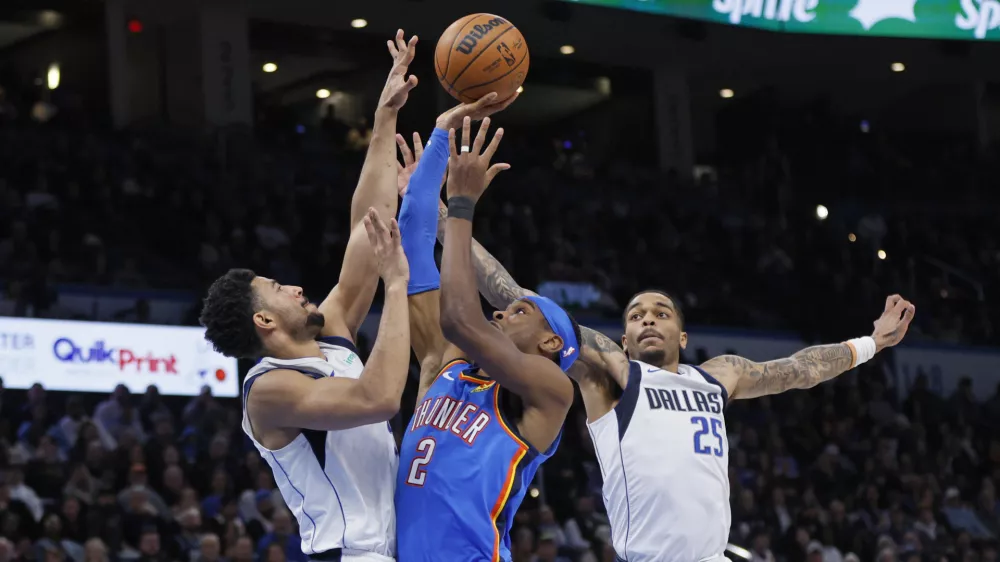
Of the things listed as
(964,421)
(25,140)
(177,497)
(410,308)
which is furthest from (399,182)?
(964,421)

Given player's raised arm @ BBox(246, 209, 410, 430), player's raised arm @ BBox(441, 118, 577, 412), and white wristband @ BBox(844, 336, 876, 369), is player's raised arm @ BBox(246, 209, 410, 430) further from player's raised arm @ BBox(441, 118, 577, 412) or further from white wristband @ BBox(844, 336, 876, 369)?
white wristband @ BBox(844, 336, 876, 369)

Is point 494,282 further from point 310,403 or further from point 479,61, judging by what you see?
point 310,403

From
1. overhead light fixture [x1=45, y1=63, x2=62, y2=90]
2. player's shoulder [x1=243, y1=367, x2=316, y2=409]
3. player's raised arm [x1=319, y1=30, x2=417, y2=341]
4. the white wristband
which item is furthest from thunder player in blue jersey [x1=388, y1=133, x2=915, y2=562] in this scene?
overhead light fixture [x1=45, y1=63, x2=62, y2=90]

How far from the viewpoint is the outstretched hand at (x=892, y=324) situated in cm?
Answer: 647

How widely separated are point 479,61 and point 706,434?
1.99 metres

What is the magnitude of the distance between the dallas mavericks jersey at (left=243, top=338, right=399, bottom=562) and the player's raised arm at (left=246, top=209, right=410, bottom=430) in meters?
0.11

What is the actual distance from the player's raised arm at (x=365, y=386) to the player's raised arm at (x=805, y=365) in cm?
228

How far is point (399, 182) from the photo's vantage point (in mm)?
5523

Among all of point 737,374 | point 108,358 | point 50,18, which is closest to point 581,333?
point 737,374

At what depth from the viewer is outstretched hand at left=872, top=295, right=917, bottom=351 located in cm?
647

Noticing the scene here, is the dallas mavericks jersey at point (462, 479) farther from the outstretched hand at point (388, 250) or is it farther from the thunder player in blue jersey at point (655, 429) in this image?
the thunder player in blue jersey at point (655, 429)

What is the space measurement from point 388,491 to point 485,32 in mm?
1876

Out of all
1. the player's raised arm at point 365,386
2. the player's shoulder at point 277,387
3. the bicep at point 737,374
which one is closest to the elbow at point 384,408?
the player's raised arm at point 365,386

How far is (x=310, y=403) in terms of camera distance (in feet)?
14.4
